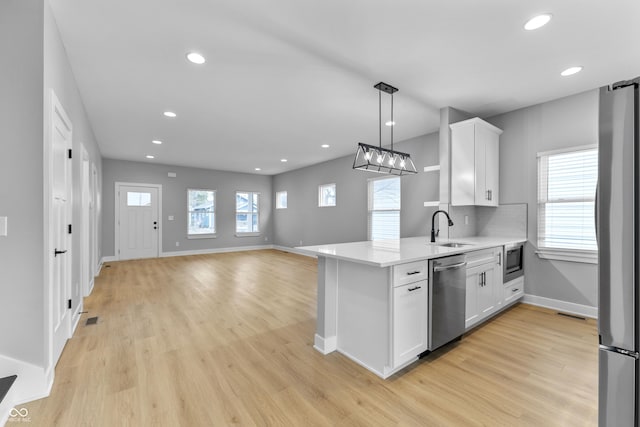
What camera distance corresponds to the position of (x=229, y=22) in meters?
2.16

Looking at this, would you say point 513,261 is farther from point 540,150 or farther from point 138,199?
point 138,199

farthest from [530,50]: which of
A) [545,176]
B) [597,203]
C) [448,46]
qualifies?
[597,203]

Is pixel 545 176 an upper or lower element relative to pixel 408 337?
upper

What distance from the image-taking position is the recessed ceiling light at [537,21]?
81.6 inches

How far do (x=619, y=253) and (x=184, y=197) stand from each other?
8.90 m

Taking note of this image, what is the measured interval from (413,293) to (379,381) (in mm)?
685

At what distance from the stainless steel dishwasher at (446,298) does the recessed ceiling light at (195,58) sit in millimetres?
2789

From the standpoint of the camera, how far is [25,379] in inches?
70.7

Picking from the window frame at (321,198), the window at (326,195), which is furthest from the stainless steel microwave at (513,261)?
the window at (326,195)

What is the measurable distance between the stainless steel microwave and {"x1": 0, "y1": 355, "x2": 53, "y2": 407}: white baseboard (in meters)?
4.31

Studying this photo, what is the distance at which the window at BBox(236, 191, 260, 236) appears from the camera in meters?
9.22

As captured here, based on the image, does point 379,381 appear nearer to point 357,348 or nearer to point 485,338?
point 357,348

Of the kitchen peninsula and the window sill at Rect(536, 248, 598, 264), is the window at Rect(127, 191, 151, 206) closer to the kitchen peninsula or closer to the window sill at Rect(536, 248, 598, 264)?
the kitchen peninsula

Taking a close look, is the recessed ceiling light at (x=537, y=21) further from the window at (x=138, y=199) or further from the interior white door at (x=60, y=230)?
the window at (x=138, y=199)
